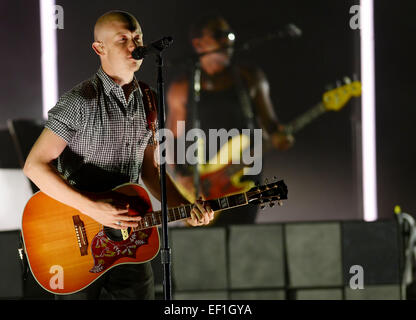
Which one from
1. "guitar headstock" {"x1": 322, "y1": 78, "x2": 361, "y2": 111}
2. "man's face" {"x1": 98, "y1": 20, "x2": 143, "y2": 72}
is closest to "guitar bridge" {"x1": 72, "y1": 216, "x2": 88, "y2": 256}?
"man's face" {"x1": 98, "y1": 20, "x2": 143, "y2": 72}

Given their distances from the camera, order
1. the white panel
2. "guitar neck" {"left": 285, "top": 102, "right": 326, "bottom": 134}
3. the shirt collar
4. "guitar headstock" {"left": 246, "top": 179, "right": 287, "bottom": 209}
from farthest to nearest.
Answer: "guitar neck" {"left": 285, "top": 102, "right": 326, "bottom": 134}, the white panel, the shirt collar, "guitar headstock" {"left": 246, "top": 179, "right": 287, "bottom": 209}

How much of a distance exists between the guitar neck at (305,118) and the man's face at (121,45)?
140cm

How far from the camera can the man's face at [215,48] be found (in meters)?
3.60

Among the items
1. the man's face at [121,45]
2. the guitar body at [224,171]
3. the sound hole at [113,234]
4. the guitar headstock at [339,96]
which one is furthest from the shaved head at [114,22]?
the guitar headstock at [339,96]

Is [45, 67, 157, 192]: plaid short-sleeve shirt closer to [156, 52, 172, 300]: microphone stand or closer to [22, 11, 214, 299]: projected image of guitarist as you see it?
[22, 11, 214, 299]: projected image of guitarist

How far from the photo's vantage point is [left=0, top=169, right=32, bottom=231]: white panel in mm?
3500

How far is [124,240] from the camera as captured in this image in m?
2.41

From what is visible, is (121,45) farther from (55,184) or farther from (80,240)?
(80,240)

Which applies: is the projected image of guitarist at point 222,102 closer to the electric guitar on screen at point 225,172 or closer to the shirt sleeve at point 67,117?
the electric guitar on screen at point 225,172

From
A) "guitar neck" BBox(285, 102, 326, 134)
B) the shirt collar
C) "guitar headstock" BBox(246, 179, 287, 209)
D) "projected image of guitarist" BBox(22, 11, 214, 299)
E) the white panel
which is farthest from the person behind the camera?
"guitar neck" BBox(285, 102, 326, 134)

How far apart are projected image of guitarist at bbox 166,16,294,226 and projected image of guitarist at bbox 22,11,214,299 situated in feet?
3.42

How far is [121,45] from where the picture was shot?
255 centimetres

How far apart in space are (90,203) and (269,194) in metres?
0.77
